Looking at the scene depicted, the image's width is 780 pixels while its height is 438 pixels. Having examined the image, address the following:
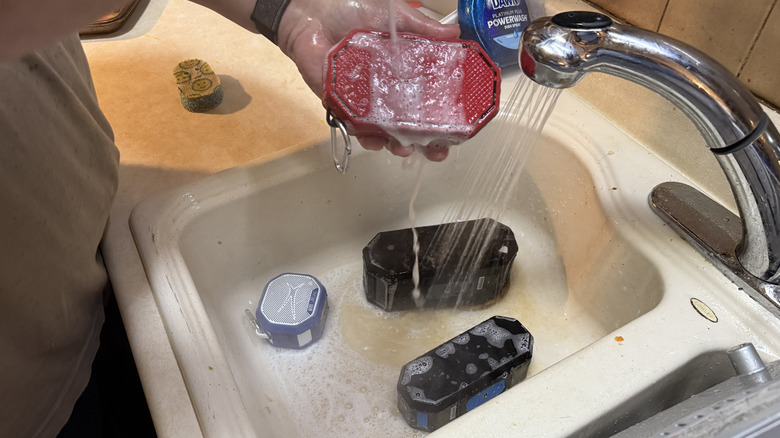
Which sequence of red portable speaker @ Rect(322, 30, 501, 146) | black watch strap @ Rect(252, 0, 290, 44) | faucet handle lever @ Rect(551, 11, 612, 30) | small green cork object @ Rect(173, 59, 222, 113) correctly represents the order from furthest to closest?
small green cork object @ Rect(173, 59, 222, 113) < black watch strap @ Rect(252, 0, 290, 44) < red portable speaker @ Rect(322, 30, 501, 146) < faucet handle lever @ Rect(551, 11, 612, 30)

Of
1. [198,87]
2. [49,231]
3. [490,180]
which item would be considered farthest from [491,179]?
[49,231]

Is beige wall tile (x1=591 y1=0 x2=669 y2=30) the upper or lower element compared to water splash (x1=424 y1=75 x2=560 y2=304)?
upper

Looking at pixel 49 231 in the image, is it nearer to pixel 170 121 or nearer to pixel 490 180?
pixel 170 121

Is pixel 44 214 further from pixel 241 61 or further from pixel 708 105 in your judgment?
pixel 708 105

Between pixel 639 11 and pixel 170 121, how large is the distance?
605mm

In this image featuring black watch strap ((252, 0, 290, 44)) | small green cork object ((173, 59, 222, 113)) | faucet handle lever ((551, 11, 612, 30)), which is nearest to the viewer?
faucet handle lever ((551, 11, 612, 30))

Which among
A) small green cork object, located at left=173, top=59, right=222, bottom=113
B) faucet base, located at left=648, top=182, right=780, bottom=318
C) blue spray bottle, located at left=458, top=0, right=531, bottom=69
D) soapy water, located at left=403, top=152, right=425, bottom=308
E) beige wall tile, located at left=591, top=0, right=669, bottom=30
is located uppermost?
beige wall tile, located at left=591, top=0, right=669, bottom=30

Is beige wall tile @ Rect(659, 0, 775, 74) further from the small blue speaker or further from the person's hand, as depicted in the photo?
the small blue speaker

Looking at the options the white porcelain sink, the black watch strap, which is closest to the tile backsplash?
the white porcelain sink

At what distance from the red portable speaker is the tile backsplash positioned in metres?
0.25

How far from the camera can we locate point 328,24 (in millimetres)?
610

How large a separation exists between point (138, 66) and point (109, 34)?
112 mm

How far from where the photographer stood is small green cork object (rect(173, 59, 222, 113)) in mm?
713

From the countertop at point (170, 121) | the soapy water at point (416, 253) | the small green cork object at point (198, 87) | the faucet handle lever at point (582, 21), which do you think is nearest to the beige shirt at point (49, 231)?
the countertop at point (170, 121)
